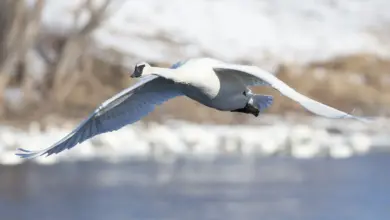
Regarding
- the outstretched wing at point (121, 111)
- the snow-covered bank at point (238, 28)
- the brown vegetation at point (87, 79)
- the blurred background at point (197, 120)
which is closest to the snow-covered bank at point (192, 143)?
the blurred background at point (197, 120)

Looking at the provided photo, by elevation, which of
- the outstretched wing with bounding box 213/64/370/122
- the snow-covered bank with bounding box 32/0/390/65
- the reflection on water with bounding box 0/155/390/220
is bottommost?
the outstretched wing with bounding box 213/64/370/122

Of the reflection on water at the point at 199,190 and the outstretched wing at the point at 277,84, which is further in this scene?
the reflection on water at the point at 199,190

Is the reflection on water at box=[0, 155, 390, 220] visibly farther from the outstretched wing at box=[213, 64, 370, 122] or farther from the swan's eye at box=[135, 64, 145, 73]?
the swan's eye at box=[135, 64, 145, 73]

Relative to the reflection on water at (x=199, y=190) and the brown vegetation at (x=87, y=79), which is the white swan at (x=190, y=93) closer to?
the reflection on water at (x=199, y=190)

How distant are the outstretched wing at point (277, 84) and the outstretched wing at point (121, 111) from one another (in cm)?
17

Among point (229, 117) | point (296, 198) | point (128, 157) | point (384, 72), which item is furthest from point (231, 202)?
point (384, 72)

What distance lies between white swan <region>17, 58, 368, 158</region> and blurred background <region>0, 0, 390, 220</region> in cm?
163

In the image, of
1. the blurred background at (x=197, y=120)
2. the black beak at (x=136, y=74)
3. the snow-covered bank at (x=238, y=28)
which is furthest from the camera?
the snow-covered bank at (x=238, y=28)

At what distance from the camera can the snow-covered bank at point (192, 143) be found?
6.48 meters

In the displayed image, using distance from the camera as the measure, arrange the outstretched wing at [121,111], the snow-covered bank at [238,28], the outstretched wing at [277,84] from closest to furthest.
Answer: the outstretched wing at [277,84]
the outstretched wing at [121,111]
the snow-covered bank at [238,28]

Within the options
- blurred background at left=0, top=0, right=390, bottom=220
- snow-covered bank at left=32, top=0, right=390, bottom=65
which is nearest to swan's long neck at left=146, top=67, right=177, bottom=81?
blurred background at left=0, top=0, right=390, bottom=220

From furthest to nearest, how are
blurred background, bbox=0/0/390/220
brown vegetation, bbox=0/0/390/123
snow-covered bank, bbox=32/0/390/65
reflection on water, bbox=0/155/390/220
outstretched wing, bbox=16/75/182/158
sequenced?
1. snow-covered bank, bbox=32/0/390/65
2. brown vegetation, bbox=0/0/390/123
3. blurred background, bbox=0/0/390/220
4. reflection on water, bbox=0/155/390/220
5. outstretched wing, bbox=16/75/182/158

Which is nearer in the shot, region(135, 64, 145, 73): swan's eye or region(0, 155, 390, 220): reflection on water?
region(135, 64, 145, 73): swan's eye

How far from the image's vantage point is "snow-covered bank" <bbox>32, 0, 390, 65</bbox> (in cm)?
1140
